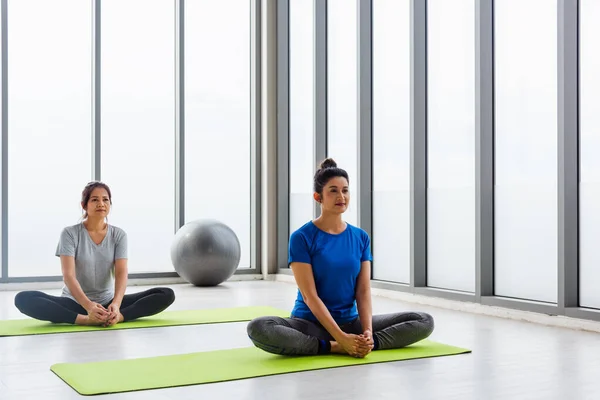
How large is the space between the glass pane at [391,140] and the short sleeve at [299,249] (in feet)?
9.17

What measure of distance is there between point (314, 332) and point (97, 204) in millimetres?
1571

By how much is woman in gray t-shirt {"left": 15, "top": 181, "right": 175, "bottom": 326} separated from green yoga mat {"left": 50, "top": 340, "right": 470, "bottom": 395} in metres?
1.01

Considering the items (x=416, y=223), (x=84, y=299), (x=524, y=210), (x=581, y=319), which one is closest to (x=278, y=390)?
(x=84, y=299)

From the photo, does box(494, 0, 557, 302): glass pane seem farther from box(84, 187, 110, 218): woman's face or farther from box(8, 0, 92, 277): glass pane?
box(8, 0, 92, 277): glass pane

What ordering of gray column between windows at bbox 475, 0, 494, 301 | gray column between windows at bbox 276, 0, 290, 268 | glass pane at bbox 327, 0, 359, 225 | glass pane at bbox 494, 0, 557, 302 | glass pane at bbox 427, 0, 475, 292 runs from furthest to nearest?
gray column between windows at bbox 276, 0, 290, 268 → glass pane at bbox 327, 0, 359, 225 → glass pane at bbox 427, 0, 475, 292 → gray column between windows at bbox 475, 0, 494, 301 → glass pane at bbox 494, 0, 557, 302

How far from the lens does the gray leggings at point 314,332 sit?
323 centimetres

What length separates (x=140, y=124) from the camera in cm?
732

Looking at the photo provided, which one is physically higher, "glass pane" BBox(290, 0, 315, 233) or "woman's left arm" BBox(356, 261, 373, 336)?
"glass pane" BBox(290, 0, 315, 233)

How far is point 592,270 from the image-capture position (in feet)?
14.3

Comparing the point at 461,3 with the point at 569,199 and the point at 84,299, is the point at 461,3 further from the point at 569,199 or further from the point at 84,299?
the point at 84,299

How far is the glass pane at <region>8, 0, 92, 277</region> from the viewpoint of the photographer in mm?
6754

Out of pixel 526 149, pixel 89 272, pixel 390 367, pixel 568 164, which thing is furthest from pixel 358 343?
pixel 526 149

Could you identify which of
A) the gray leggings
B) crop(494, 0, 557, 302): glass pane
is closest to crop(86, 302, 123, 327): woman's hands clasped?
the gray leggings

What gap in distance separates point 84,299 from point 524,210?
2804mm
